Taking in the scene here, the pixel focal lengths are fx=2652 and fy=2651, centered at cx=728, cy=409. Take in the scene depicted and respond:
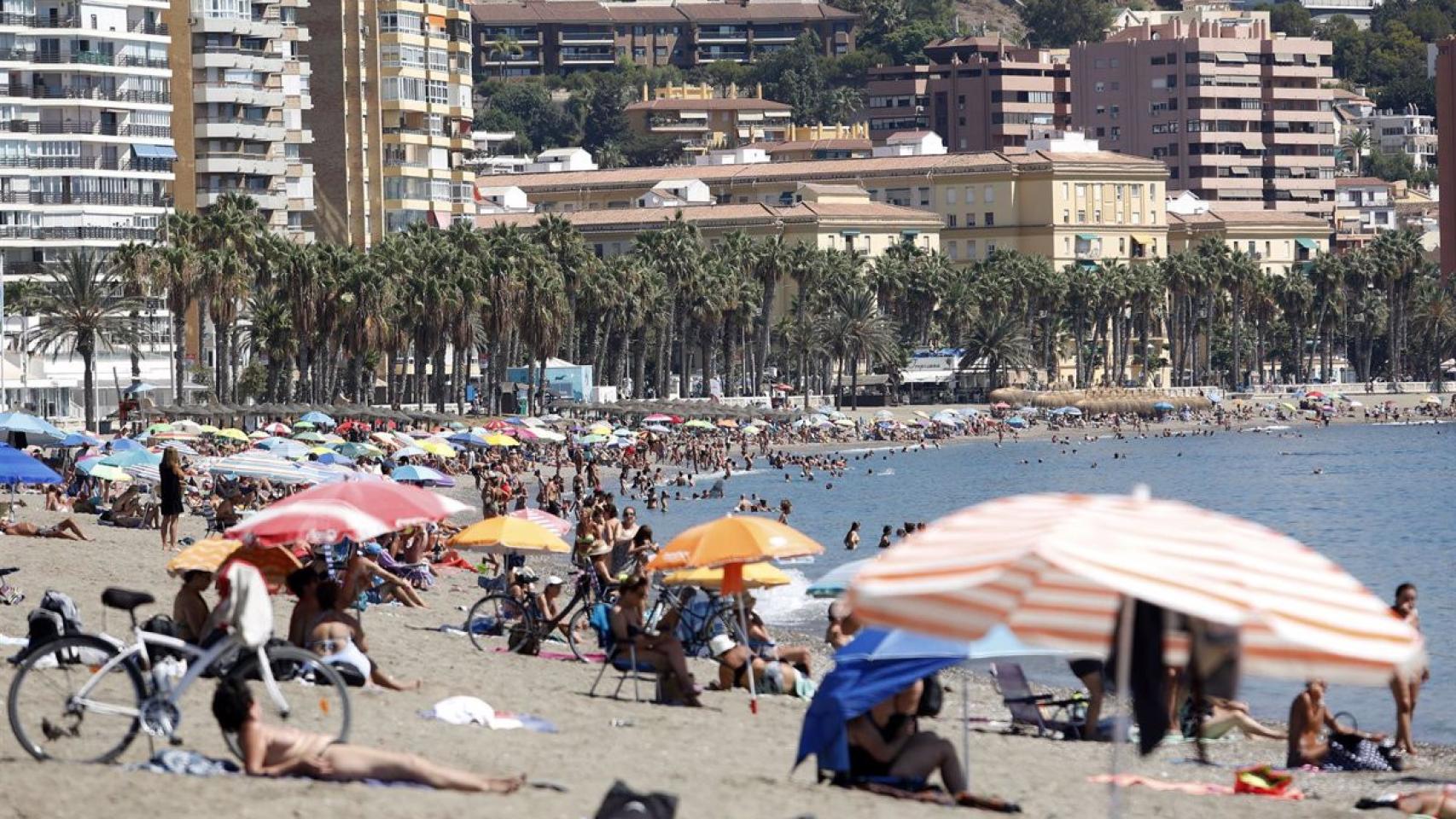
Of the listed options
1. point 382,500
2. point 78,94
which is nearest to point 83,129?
point 78,94

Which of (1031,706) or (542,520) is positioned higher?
(542,520)

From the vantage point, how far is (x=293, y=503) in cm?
1856

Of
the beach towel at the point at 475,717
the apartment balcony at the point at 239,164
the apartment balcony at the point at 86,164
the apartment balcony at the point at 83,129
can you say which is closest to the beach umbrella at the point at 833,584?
the beach towel at the point at 475,717

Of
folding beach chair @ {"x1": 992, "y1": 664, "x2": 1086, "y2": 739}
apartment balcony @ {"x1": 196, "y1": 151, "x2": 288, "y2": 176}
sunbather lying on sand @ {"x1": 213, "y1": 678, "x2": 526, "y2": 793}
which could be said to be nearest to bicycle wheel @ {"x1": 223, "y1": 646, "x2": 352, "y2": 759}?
sunbather lying on sand @ {"x1": 213, "y1": 678, "x2": 526, "y2": 793}

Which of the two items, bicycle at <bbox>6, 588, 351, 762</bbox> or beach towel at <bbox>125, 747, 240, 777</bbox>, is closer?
beach towel at <bbox>125, 747, 240, 777</bbox>

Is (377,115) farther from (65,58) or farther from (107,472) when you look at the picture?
(107,472)

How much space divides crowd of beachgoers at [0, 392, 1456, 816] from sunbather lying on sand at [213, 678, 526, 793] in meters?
0.01

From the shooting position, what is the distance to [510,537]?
25.0 m

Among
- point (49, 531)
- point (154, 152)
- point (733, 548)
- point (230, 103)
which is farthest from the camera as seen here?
point (230, 103)

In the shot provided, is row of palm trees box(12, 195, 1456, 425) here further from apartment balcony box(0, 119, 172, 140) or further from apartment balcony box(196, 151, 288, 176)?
apartment balcony box(0, 119, 172, 140)

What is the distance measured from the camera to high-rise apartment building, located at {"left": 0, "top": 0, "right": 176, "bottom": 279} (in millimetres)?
98438

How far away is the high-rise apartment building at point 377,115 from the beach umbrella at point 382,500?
9994 centimetres

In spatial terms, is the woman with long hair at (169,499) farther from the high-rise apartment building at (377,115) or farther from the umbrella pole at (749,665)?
the high-rise apartment building at (377,115)

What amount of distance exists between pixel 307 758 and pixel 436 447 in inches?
1944
